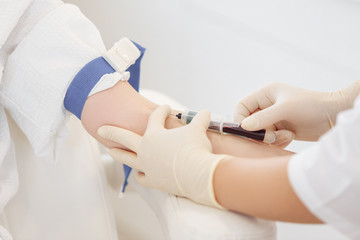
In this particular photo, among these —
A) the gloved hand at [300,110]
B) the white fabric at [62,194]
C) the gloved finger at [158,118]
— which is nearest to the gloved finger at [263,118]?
the gloved hand at [300,110]

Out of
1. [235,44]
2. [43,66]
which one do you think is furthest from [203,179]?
[235,44]

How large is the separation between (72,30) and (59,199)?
386 millimetres

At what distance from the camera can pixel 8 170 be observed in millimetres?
781

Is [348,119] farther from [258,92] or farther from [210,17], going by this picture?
[210,17]

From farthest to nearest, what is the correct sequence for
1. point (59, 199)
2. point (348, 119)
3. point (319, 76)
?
point (319, 76) → point (59, 199) → point (348, 119)

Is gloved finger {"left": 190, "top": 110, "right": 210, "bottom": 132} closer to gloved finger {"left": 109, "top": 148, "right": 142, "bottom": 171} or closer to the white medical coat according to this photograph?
gloved finger {"left": 109, "top": 148, "right": 142, "bottom": 171}

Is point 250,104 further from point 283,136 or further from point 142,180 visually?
point 142,180

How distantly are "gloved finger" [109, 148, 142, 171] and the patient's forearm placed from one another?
0.62ft

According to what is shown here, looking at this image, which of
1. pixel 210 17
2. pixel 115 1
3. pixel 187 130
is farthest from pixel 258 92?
pixel 115 1

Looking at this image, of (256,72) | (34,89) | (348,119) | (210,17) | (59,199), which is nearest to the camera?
(348,119)

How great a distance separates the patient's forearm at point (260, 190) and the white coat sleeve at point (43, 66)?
37 cm

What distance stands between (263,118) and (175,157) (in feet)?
0.78

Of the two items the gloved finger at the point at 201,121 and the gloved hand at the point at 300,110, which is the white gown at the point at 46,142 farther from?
the gloved hand at the point at 300,110

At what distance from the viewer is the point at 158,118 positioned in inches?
29.1
